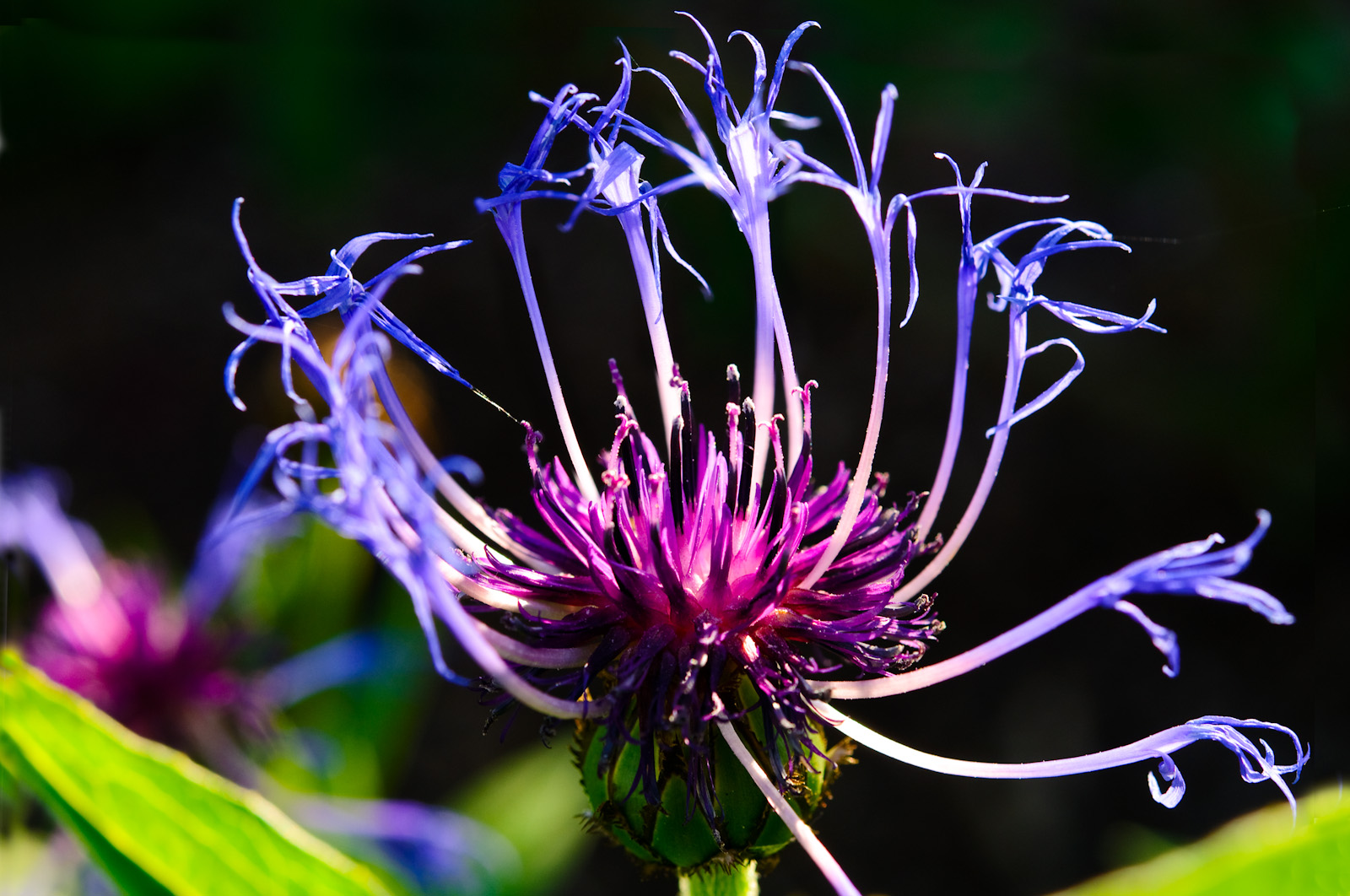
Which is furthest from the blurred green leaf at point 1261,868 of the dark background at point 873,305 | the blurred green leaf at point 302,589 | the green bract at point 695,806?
the blurred green leaf at point 302,589

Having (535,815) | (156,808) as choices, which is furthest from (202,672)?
(156,808)

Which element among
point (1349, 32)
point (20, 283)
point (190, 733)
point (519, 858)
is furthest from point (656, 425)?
point (20, 283)

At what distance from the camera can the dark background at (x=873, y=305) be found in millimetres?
1908

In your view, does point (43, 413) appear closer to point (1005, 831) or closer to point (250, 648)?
point (250, 648)

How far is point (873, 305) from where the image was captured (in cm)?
257

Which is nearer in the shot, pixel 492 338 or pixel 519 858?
pixel 519 858

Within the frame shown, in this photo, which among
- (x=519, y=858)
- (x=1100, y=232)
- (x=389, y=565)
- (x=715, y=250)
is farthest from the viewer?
(x=715, y=250)

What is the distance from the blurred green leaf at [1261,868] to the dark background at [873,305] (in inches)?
46.6

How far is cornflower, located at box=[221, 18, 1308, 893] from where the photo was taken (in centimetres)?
60

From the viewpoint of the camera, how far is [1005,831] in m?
2.36

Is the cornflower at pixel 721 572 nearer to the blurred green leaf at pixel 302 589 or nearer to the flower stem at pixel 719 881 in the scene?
the flower stem at pixel 719 881

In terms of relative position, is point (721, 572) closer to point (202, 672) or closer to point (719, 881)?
point (719, 881)

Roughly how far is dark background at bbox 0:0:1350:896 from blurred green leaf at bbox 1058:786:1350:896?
3.88ft

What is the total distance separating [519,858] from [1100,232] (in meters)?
1.33
